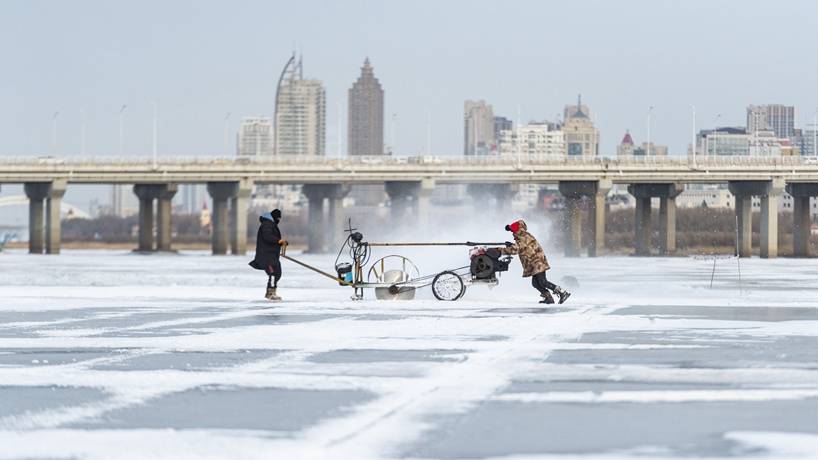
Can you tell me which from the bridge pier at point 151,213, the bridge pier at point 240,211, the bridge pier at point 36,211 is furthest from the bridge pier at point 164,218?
the bridge pier at point 36,211

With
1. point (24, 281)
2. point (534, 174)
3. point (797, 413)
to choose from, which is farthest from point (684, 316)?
point (534, 174)

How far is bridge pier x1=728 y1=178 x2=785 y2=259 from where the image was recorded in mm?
124750

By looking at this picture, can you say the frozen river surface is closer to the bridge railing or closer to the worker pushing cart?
the worker pushing cart

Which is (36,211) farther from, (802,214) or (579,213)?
(802,214)

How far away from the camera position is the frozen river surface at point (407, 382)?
11.2 m

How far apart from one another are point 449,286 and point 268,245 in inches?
149

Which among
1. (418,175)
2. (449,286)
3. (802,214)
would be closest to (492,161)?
(418,175)

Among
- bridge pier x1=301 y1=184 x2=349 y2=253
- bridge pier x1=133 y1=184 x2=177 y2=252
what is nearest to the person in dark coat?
bridge pier x1=133 y1=184 x2=177 y2=252

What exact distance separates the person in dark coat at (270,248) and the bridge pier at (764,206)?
318ft

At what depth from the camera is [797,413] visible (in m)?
12.8

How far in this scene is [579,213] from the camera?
127m

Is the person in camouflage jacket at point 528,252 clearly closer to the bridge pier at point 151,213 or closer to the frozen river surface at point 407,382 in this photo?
the frozen river surface at point 407,382

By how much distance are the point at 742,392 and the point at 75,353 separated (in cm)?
813

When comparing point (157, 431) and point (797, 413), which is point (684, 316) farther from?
point (157, 431)
